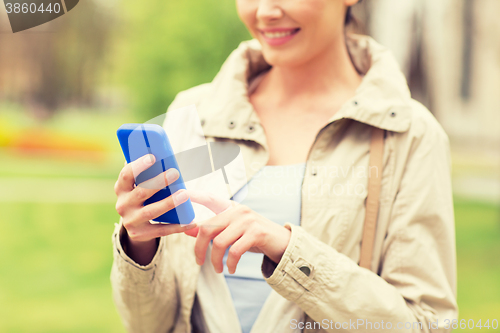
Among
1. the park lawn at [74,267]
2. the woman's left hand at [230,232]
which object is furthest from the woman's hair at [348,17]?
the park lawn at [74,267]

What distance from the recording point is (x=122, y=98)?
11.2 metres

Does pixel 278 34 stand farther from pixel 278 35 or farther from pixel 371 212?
pixel 371 212

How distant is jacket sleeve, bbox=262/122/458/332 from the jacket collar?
0.09 meters

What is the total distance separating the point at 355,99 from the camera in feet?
3.43

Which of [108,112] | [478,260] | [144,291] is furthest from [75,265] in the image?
[108,112]

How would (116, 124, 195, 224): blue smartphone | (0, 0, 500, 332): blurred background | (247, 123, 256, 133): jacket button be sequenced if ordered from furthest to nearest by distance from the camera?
(0, 0, 500, 332): blurred background → (247, 123, 256, 133): jacket button → (116, 124, 195, 224): blue smartphone

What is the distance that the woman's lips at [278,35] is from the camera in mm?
1026

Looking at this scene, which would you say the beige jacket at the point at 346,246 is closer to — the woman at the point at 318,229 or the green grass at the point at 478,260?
the woman at the point at 318,229

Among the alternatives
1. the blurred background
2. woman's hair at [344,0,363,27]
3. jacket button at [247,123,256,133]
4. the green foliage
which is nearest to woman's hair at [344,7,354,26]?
woman's hair at [344,0,363,27]

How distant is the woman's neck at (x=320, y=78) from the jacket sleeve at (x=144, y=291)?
0.49 metres

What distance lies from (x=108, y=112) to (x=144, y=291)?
11382 millimetres

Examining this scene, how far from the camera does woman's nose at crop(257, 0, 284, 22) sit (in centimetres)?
100

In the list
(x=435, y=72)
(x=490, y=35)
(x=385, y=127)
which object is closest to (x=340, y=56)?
(x=385, y=127)

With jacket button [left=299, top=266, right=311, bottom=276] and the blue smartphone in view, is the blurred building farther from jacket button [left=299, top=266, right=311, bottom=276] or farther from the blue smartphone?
the blue smartphone
